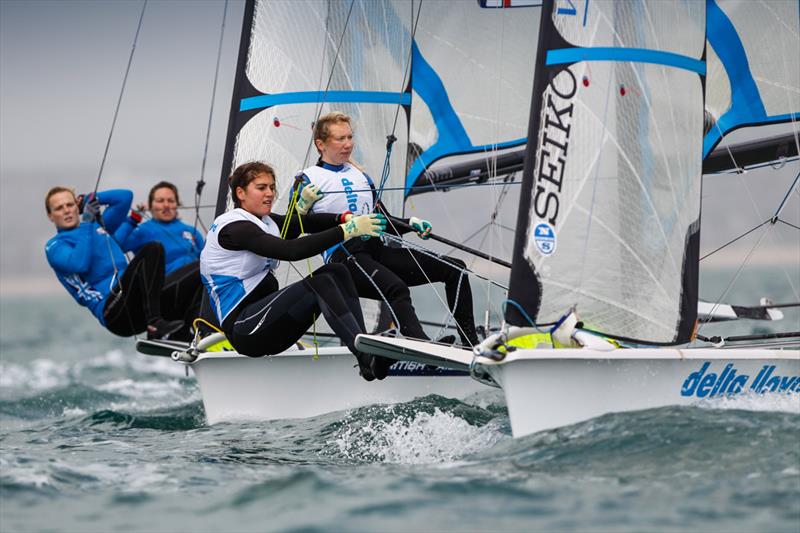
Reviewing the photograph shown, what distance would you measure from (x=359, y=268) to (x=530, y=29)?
11.4 ft

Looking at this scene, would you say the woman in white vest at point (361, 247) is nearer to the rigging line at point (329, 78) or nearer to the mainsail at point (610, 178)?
the mainsail at point (610, 178)

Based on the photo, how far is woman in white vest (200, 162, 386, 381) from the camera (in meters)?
5.07

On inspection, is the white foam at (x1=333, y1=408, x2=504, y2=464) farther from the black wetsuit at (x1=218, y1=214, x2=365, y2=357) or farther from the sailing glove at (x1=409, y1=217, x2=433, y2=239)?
the sailing glove at (x1=409, y1=217, x2=433, y2=239)

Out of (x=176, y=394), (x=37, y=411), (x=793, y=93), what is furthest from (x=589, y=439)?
(x=176, y=394)

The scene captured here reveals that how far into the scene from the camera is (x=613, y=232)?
517 centimetres

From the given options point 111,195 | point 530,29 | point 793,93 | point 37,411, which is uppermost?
point 530,29

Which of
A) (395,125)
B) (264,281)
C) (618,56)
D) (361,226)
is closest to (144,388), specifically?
(395,125)

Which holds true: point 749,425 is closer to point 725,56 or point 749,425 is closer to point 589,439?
point 589,439

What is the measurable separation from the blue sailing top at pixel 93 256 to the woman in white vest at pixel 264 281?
2.48m

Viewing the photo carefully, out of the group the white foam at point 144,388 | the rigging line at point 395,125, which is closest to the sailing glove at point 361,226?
the rigging line at point 395,125

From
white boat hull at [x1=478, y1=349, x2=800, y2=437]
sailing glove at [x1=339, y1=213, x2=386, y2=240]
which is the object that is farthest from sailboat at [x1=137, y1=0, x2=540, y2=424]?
white boat hull at [x1=478, y1=349, x2=800, y2=437]

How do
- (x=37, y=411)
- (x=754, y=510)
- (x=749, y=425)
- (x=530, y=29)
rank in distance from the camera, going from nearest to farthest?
1. (x=754, y=510)
2. (x=749, y=425)
3. (x=530, y=29)
4. (x=37, y=411)

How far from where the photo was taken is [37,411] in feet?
33.4

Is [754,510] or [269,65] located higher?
[269,65]
